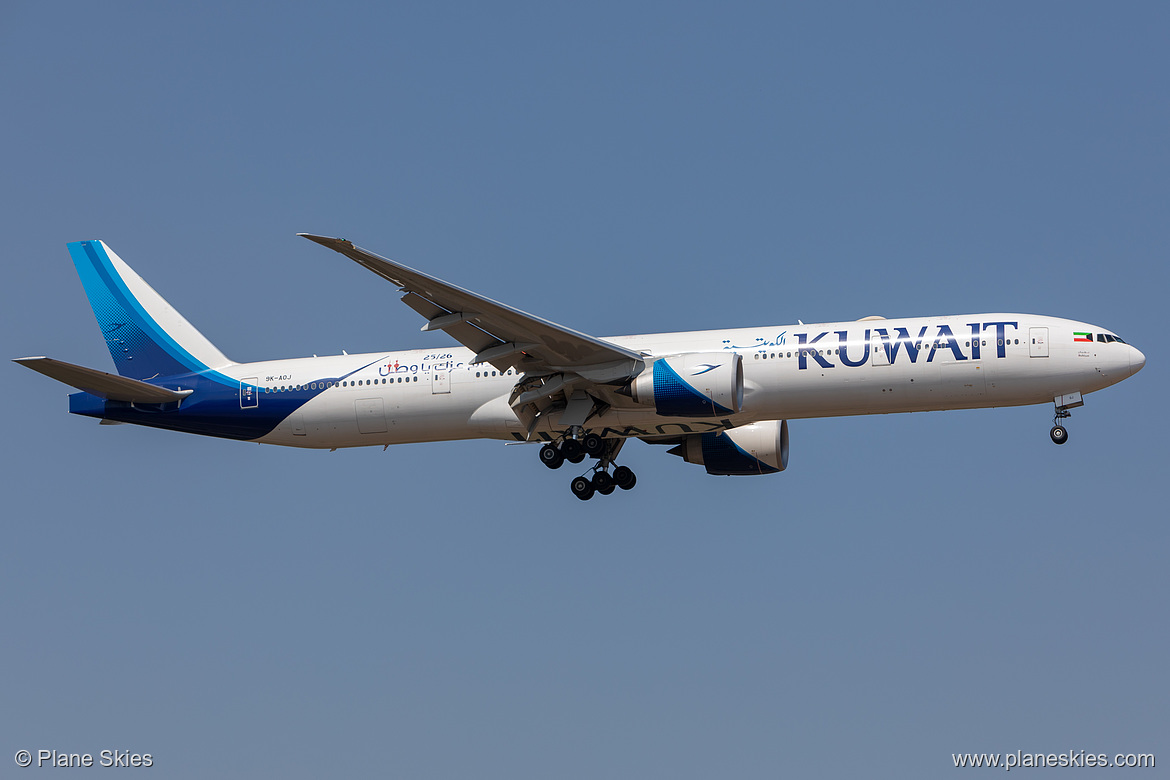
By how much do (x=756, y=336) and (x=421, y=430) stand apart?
8979 mm

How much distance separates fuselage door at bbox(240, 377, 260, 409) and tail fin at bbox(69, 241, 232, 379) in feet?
4.89

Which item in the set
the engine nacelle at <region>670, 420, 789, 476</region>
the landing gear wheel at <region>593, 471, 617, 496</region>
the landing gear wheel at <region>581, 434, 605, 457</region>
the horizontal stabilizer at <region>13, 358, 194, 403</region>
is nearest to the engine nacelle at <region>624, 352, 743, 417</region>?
the landing gear wheel at <region>581, 434, 605, 457</region>

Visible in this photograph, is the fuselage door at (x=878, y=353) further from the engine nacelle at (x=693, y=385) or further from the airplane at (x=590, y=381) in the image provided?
the engine nacelle at (x=693, y=385)

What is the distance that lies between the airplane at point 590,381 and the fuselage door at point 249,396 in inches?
1.7

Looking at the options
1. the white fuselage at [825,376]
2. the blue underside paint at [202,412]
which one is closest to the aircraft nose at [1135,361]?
the white fuselage at [825,376]

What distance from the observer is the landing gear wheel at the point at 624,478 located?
3541cm

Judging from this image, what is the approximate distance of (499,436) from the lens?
112ft

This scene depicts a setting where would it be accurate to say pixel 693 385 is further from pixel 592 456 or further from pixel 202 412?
pixel 202 412

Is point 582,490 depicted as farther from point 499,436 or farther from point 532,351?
point 532,351

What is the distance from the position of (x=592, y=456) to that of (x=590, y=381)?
313 cm

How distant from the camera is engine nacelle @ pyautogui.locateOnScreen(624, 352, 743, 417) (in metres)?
30.7

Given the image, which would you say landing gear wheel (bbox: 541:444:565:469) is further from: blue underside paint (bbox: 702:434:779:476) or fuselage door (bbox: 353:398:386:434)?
blue underside paint (bbox: 702:434:779:476)

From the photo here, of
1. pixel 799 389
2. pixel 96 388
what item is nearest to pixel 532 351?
pixel 799 389

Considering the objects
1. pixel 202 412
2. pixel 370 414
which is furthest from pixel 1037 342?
pixel 202 412
